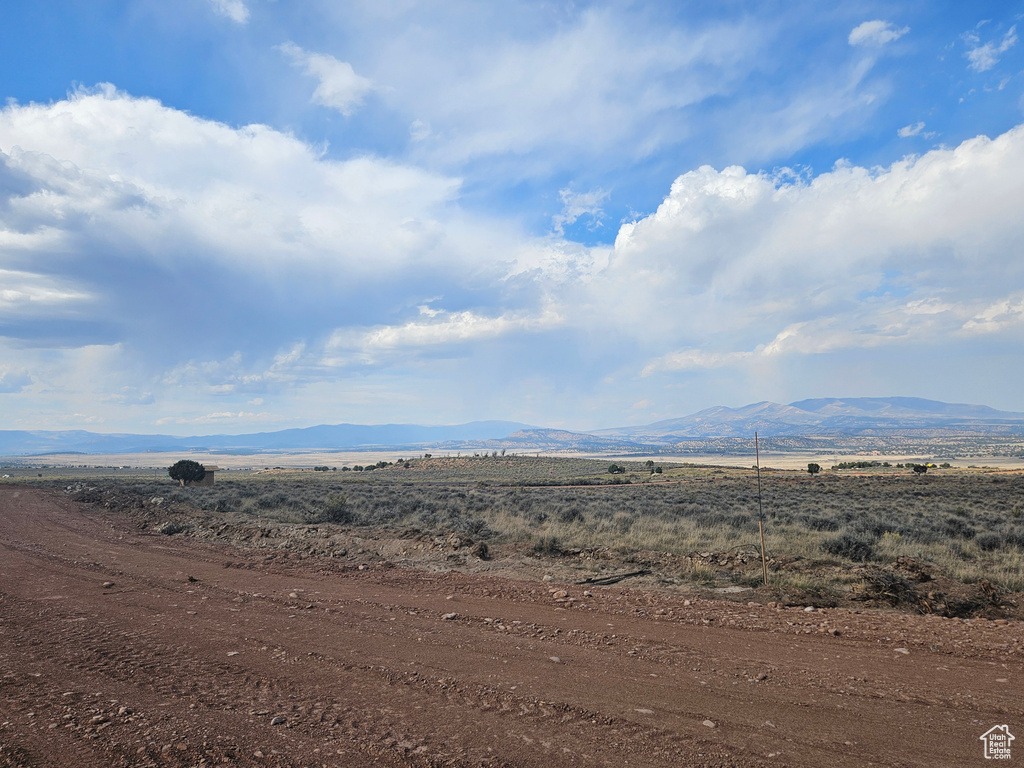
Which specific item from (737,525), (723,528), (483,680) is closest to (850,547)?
(723,528)

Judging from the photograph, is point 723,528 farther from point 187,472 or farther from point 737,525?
point 187,472

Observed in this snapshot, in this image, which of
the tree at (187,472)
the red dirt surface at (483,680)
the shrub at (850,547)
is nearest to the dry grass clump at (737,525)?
the shrub at (850,547)

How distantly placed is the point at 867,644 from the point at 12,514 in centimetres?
2862

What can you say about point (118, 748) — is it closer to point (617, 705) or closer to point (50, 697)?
point (50, 697)

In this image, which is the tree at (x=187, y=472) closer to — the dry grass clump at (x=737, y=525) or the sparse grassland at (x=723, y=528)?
the dry grass clump at (x=737, y=525)

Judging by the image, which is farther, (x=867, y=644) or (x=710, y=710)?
(x=867, y=644)

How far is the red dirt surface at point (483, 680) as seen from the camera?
4590 mm

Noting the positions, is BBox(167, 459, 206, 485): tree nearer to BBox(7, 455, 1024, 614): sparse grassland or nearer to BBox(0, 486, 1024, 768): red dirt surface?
BBox(7, 455, 1024, 614): sparse grassland

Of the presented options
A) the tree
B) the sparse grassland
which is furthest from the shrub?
the tree

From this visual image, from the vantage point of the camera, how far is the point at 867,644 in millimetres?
7113

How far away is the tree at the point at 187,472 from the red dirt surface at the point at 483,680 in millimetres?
37272

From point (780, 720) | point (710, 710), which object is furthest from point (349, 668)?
point (780, 720)

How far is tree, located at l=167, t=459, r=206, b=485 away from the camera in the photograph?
43906mm

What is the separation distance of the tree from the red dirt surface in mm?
37272
